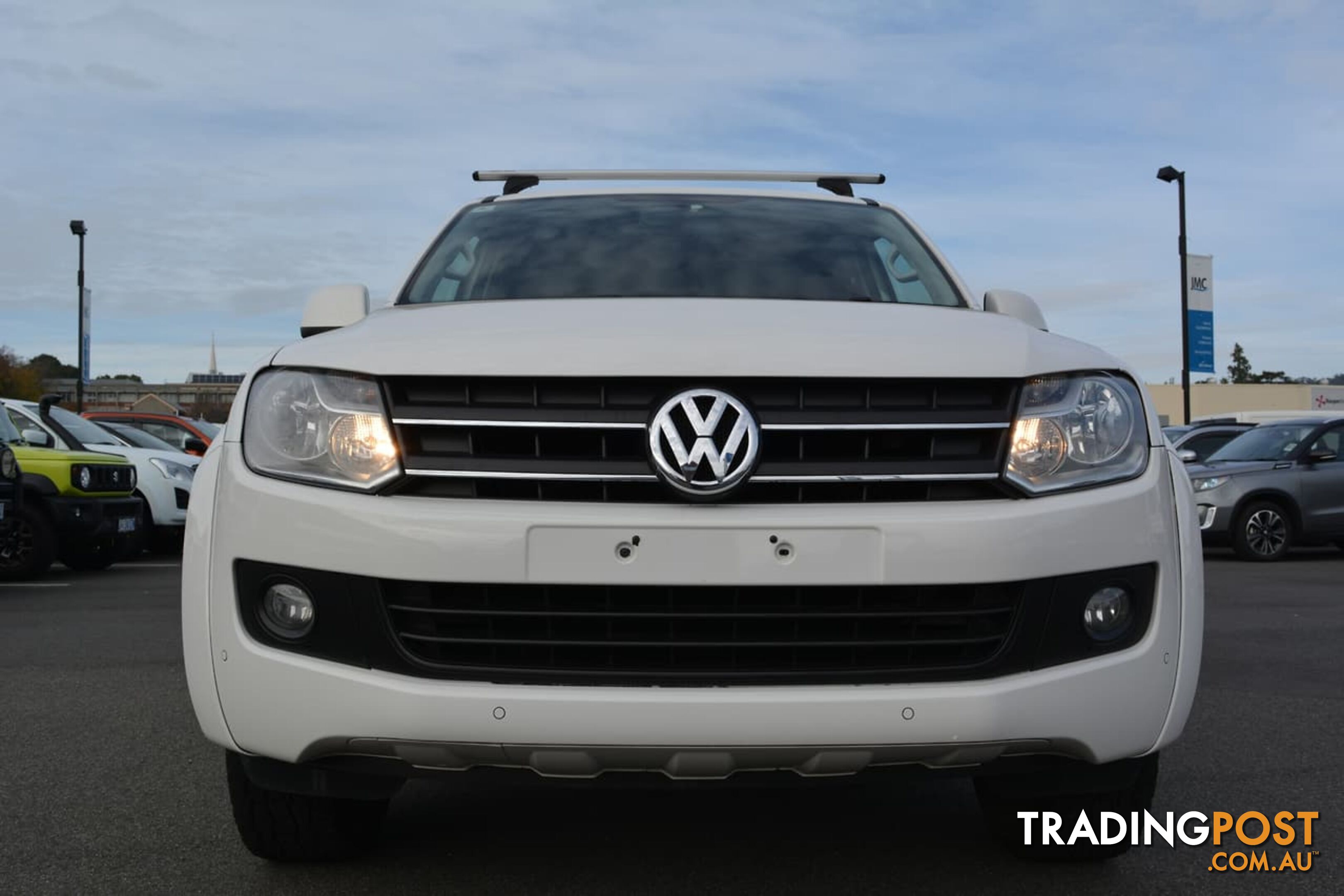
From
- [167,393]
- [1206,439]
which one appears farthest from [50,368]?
[1206,439]

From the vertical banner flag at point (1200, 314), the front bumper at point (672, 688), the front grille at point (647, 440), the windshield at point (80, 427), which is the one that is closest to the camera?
the front bumper at point (672, 688)

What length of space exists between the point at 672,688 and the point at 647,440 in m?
0.48

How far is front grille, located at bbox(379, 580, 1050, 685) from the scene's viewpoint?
281cm

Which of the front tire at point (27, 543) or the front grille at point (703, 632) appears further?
the front tire at point (27, 543)

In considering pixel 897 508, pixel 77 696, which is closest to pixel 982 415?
pixel 897 508

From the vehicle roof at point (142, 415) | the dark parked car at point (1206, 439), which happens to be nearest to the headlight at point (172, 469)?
the vehicle roof at point (142, 415)

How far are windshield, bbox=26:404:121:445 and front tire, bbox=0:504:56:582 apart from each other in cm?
160

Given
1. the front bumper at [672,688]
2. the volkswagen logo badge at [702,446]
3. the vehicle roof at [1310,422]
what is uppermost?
the volkswagen logo badge at [702,446]

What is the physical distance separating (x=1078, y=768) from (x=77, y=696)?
4.51 meters

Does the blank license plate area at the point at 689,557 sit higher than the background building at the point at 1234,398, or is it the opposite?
the background building at the point at 1234,398

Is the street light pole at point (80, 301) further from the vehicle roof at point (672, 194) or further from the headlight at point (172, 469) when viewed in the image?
the vehicle roof at point (672, 194)

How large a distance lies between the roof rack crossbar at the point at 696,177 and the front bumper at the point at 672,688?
8.10 feet

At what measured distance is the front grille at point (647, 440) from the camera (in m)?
2.86

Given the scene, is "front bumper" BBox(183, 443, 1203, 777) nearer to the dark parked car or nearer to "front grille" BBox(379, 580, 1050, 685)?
"front grille" BBox(379, 580, 1050, 685)
